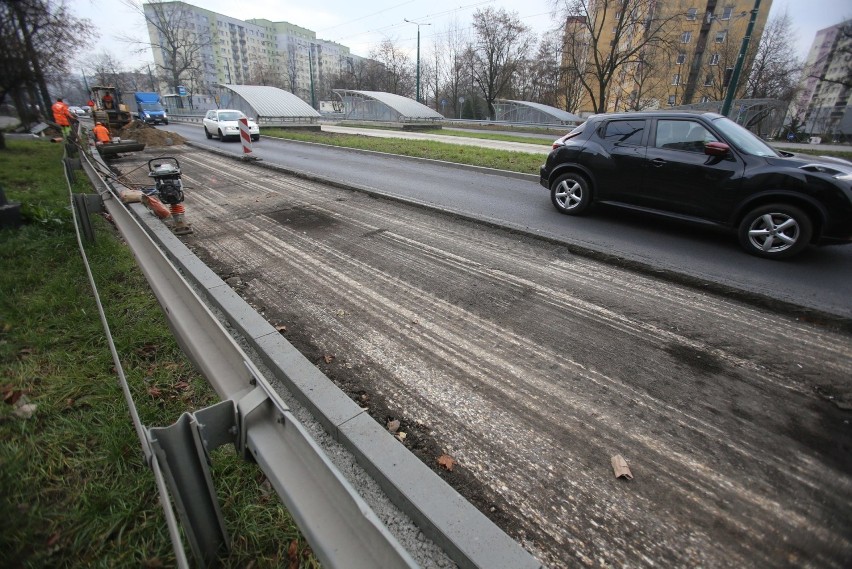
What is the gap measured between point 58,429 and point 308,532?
225 cm

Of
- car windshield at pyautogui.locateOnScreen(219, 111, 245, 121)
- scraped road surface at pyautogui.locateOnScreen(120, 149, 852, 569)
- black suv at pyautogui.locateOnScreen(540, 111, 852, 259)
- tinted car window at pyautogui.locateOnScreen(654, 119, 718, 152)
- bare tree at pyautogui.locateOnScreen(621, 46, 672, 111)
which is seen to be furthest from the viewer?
bare tree at pyautogui.locateOnScreen(621, 46, 672, 111)

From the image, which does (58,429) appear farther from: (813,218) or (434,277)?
(813,218)

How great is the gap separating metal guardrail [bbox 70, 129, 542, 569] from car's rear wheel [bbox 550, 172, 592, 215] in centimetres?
593

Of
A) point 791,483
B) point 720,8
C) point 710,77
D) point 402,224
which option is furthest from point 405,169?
point 720,8

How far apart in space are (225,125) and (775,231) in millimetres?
24226

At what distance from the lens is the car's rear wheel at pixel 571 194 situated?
7297mm

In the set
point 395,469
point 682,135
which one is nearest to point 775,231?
point 682,135

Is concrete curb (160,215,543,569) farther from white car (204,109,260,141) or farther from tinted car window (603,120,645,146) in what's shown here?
white car (204,109,260,141)

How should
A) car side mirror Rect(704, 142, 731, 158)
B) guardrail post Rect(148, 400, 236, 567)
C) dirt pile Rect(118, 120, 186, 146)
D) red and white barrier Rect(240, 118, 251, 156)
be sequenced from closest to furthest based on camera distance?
guardrail post Rect(148, 400, 236, 567) < car side mirror Rect(704, 142, 731, 158) < red and white barrier Rect(240, 118, 251, 156) < dirt pile Rect(118, 120, 186, 146)

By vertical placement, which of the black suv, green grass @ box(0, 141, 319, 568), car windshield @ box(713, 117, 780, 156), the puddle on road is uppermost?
car windshield @ box(713, 117, 780, 156)

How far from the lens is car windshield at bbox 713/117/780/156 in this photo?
572 centimetres

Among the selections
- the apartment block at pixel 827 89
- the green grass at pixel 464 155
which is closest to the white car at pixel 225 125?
the green grass at pixel 464 155

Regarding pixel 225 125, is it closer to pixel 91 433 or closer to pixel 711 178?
pixel 711 178

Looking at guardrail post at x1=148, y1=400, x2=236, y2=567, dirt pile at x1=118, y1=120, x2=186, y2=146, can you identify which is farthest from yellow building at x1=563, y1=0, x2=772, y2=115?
guardrail post at x1=148, y1=400, x2=236, y2=567
